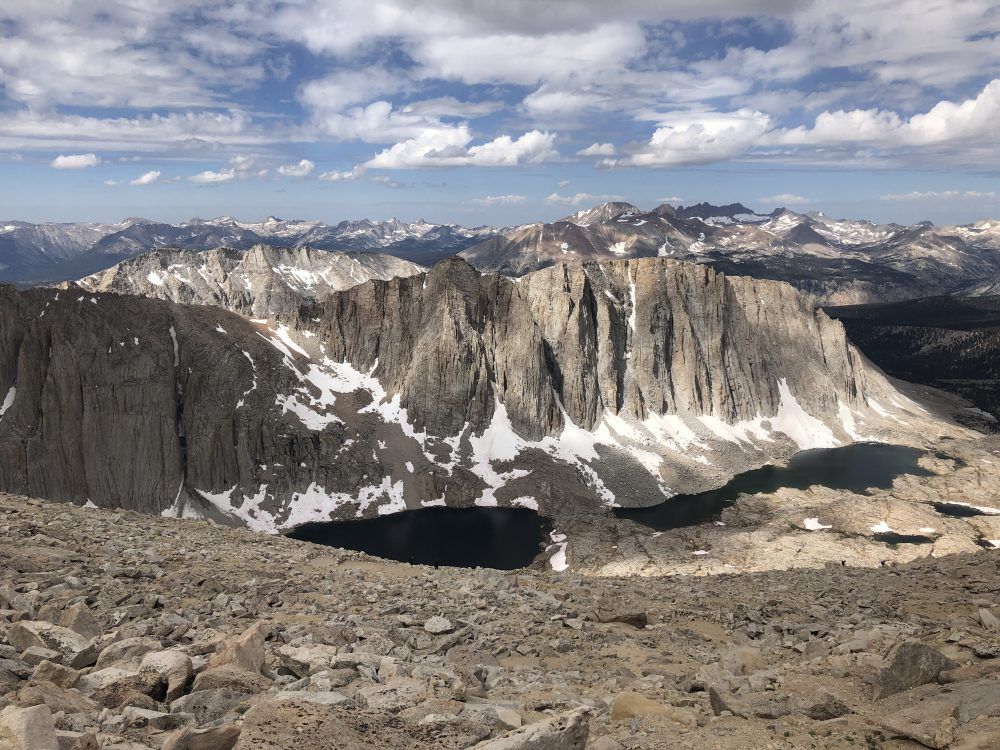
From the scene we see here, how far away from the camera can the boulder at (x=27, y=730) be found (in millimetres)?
8438

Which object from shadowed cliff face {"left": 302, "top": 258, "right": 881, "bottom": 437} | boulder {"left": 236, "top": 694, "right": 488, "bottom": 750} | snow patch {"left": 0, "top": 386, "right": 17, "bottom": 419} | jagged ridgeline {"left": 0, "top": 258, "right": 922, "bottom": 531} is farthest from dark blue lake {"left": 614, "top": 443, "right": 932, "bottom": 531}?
snow patch {"left": 0, "top": 386, "right": 17, "bottom": 419}

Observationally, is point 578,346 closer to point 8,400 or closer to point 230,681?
point 8,400

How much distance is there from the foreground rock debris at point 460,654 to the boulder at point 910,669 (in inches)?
1.6

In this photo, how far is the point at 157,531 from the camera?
34875 mm

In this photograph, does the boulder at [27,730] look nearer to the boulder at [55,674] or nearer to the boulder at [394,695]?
the boulder at [55,674]

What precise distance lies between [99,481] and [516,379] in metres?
80.3

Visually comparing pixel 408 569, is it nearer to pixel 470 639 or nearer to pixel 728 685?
pixel 470 639

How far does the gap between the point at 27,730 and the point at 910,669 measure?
17032 mm

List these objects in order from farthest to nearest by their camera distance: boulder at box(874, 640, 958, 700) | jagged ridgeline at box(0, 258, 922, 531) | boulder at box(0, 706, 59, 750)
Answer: jagged ridgeline at box(0, 258, 922, 531) → boulder at box(874, 640, 958, 700) → boulder at box(0, 706, 59, 750)

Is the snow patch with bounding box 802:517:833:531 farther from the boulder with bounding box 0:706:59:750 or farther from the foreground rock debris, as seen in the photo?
the boulder with bounding box 0:706:59:750

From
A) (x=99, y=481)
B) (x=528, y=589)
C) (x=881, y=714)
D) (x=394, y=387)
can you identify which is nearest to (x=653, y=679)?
(x=881, y=714)

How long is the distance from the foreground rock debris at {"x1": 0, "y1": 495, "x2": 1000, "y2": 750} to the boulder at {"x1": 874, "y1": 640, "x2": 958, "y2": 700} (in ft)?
0.14

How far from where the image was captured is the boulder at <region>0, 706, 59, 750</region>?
→ 27.7ft

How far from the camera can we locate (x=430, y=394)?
131 meters
